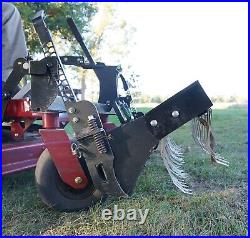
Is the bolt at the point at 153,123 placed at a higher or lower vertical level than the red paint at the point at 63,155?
higher


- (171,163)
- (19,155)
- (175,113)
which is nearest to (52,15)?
(19,155)

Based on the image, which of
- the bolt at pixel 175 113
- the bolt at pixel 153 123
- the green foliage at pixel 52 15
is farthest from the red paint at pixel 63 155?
the green foliage at pixel 52 15

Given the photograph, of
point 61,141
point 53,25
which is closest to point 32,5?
point 53,25

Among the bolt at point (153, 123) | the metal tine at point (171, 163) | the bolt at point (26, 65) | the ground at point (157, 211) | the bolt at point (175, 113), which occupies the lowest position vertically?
the ground at point (157, 211)

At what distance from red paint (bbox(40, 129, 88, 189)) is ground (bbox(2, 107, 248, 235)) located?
257mm

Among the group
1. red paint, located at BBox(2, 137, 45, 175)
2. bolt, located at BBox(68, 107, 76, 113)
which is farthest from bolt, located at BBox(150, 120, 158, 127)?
red paint, located at BBox(2, 137, 45, 175)

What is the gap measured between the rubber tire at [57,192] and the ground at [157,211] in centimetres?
6

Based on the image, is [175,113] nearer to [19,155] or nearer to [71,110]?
[71,110]

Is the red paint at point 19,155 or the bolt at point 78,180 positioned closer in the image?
the bolt at point 78,180

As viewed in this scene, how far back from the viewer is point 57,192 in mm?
2117

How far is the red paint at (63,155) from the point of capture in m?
2.08

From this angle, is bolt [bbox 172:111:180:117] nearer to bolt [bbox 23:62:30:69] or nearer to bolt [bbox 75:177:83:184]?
bolt [bbox 75:177:83:184]

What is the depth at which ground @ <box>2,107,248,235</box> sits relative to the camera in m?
1.98

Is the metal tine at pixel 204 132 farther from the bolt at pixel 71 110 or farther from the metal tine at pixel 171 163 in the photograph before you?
the bolt at pixel 71 110
